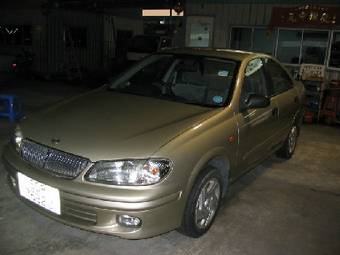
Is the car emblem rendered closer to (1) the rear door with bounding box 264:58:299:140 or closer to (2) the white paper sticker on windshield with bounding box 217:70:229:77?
(2) the white paper sticker on windshield with bounding box 217:70:229:77

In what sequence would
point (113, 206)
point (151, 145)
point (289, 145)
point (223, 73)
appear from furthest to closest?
point (289, 145) < point (223, 73) < point (151, 145) < point (113, 206)

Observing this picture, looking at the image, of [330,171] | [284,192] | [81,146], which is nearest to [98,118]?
[81,146]

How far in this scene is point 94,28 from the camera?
52.7 ft

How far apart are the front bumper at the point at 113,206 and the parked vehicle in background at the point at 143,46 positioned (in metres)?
11.8

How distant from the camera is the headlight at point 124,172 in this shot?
2531mm

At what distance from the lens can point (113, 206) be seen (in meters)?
2.48

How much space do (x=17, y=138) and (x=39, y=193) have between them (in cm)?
58

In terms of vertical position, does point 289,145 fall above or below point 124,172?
below

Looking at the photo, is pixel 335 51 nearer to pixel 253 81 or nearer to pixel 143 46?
pixel 253 81

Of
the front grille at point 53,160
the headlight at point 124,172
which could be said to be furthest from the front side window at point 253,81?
the front grille at point 53,160

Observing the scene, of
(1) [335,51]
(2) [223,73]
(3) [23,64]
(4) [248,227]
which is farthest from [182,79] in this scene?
(3) [23,64]

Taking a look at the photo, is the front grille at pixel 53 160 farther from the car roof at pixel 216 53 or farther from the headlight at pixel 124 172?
the car roof at pixel 216 53

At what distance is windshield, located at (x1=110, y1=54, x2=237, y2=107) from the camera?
11.7ft

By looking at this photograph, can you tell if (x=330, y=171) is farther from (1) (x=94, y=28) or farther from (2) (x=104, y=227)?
(1) (x=94, y=28)
